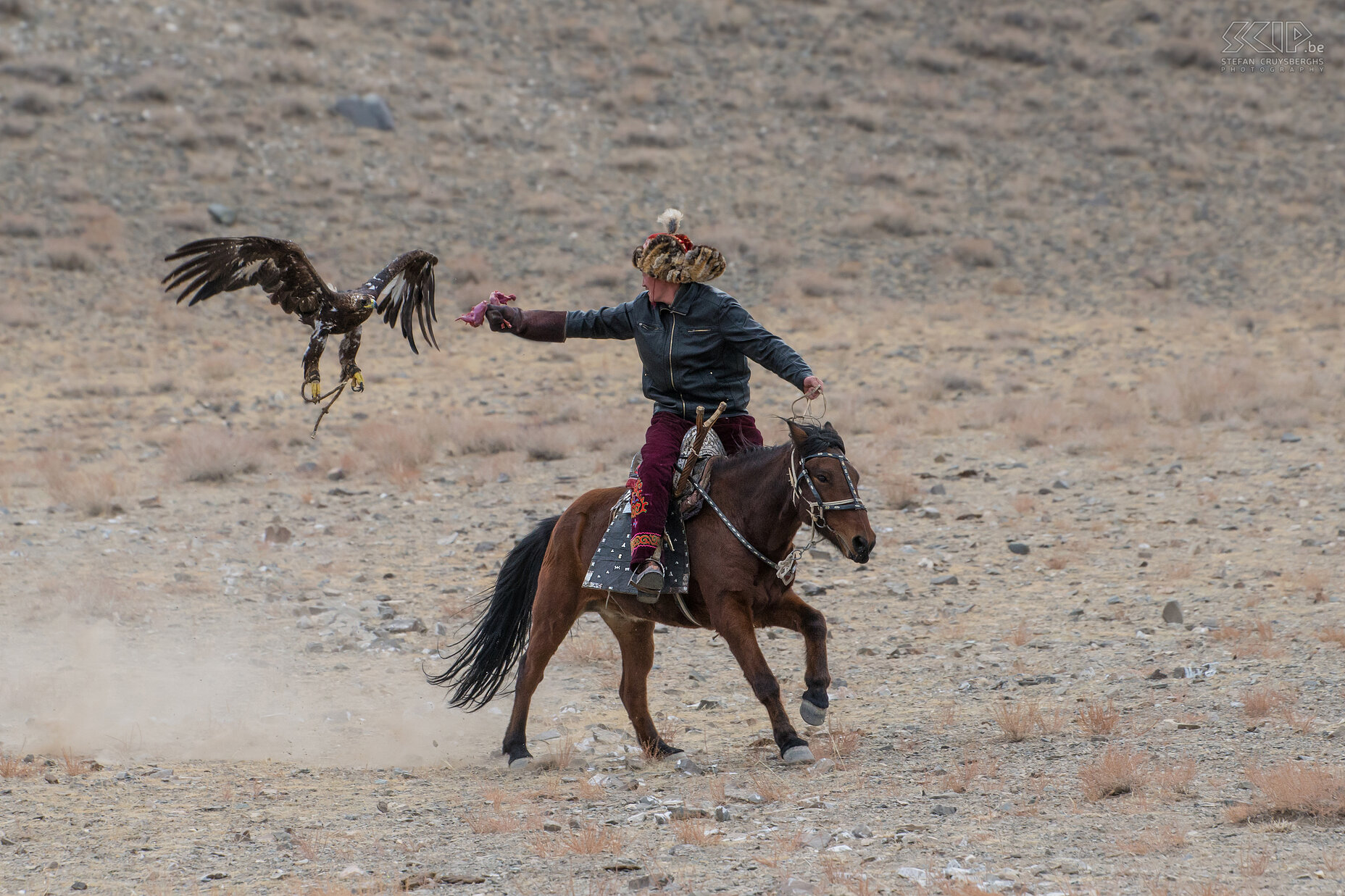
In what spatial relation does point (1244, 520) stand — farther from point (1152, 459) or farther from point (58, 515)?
point (58, 515)

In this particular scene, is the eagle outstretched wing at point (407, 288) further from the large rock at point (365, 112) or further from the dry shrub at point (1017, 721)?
the large rock at point (365, 112)

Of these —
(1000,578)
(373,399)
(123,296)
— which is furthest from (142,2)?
(1000,578)

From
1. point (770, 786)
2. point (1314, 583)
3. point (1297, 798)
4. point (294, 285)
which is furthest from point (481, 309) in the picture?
point (1314, 583)

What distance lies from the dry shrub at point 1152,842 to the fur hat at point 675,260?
Result: 3263mm

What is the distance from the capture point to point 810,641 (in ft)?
21.2

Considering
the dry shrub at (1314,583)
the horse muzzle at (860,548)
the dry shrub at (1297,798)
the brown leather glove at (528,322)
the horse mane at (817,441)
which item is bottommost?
the dry shrub at (1297,798)

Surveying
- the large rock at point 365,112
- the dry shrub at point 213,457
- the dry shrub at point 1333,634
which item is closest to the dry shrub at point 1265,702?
the dry shrub at point 1333,634

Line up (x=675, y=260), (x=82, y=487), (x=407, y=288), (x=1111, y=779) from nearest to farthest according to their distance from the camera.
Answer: (x=1111, y=779), (x=675, y=260), (x=407, y=288), (x=82, y=487)

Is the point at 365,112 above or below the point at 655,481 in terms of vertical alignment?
above

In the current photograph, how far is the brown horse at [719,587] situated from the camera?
20.3 ft

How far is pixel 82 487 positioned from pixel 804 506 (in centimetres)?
907

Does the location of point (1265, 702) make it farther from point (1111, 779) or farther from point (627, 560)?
point (627, 560)

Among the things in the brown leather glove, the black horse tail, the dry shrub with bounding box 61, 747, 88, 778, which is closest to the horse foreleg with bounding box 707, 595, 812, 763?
the black horse tail

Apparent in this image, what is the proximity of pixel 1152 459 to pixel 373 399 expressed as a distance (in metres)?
10.1
